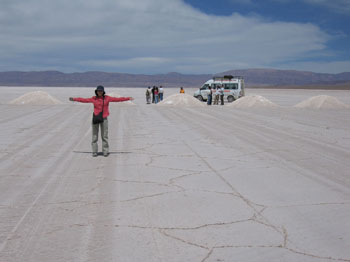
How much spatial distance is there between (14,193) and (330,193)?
176 inches

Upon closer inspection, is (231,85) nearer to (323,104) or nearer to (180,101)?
(180,101)

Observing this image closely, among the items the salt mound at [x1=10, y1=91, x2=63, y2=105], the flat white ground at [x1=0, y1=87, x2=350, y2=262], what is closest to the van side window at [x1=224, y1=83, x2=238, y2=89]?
the salt mound at [x1=10, y1=91, x2=63, y2=105]

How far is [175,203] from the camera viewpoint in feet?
19.0

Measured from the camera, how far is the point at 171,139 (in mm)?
12914

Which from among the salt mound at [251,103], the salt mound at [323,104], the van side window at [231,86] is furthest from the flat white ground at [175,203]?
the van side window at [231,86]

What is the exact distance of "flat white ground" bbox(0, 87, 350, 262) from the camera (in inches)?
165

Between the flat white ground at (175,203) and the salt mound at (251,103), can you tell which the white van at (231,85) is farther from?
the flat white ground at (175,203)

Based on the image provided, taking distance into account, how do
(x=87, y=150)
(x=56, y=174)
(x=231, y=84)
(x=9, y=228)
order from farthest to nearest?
1. (x=231, y=84)
2. (x=87, y=150)
3. (x=56, y=174)
4. (x=9, y=228)

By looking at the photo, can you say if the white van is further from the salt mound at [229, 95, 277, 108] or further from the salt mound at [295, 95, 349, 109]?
the salt mound at [295, 95, 349, 109]

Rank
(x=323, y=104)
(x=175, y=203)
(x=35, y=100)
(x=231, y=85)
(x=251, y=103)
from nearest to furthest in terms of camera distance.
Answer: (x=175, y=203), (x=323, y=104), (x=251, y=103), (x=35, y=100), (x=231, y=85)

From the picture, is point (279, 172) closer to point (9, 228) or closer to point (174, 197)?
point (174, 197)

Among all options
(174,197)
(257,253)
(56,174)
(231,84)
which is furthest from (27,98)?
(257,253)

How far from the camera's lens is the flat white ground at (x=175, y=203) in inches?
165

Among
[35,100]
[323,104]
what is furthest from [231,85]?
[35,100]
